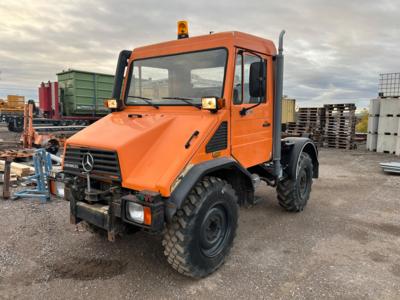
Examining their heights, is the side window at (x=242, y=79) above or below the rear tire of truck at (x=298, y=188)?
above

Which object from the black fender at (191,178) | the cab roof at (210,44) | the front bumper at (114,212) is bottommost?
the front bumper at (114,212)

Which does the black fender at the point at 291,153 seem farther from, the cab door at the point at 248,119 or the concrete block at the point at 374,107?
the concrete block at the point at 374,107

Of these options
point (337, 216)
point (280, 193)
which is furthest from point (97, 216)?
point (337, 216)

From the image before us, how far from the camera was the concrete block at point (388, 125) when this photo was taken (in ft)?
41.3

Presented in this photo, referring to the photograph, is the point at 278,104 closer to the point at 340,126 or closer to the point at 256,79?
the point at 256,79

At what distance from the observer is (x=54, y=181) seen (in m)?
3.68

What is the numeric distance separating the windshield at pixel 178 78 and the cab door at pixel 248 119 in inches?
9.4

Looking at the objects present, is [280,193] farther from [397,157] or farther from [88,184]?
[397,157]

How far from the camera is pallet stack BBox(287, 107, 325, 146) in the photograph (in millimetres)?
15086

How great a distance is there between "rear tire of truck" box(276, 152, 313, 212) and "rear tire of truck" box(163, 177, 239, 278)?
6.10ft

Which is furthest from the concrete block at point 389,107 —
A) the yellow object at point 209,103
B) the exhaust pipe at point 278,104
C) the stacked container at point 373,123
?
the yellow object at point 209,103

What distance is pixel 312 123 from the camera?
15.5 metres

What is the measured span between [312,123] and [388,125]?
11.2ft

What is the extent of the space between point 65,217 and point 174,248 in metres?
2.85
